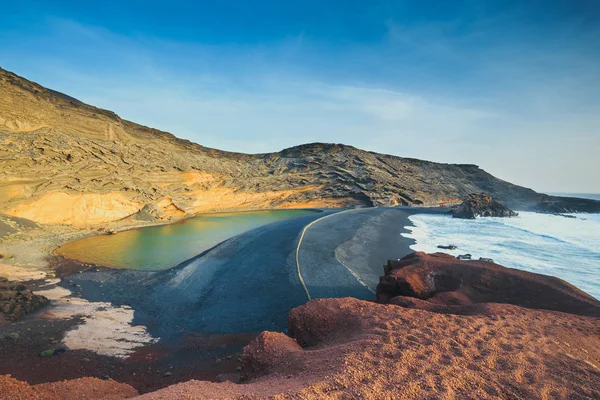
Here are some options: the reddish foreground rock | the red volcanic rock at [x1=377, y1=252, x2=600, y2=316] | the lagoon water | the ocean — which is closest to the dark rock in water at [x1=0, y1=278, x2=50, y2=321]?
the lagoon water

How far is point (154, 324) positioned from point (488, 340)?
824cm

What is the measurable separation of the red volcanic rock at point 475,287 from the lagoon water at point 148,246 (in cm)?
1109

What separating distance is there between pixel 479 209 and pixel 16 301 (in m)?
37.8

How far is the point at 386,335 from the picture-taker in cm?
391

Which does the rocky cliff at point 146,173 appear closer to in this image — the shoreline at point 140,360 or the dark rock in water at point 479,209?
the dark rock in water at point 479,209

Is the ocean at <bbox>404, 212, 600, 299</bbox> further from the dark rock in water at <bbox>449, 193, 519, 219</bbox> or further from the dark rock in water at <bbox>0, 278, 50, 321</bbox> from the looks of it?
the dark rock in water at <bbox>0, 278, 50, 321</bbox>

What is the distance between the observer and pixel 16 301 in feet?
26.4

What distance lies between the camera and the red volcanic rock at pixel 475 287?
6234 millimetres

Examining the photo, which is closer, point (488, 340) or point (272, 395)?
point (272, 395)

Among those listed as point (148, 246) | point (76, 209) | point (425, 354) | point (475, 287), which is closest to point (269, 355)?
point (425, 354)

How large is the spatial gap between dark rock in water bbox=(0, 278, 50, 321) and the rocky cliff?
507 inches

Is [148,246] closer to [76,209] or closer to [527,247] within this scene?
[76,209]

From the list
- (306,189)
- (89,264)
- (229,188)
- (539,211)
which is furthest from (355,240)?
(539,211)

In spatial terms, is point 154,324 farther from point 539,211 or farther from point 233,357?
point 539,211
